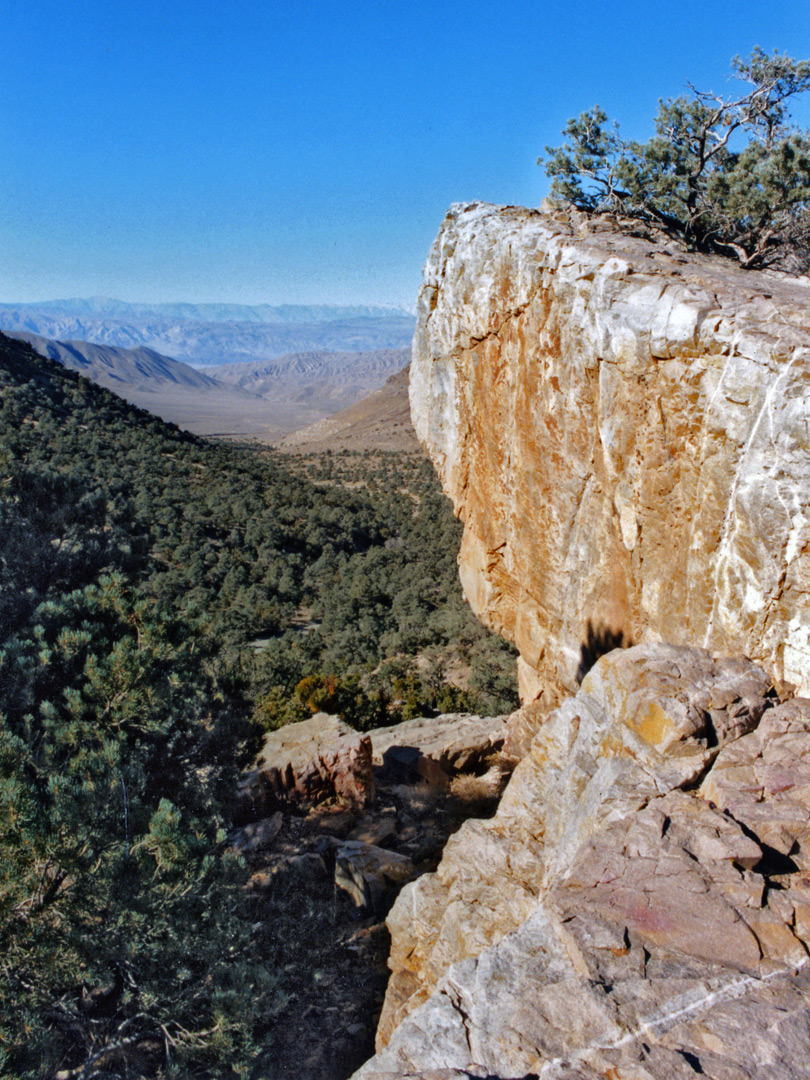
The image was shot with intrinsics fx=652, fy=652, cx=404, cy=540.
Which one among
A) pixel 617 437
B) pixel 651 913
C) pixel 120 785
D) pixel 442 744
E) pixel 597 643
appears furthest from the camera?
pixel 442 744

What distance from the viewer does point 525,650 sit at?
12.4 metres

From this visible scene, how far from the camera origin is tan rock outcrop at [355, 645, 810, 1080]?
399cm

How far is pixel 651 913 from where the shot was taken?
15.3 feet

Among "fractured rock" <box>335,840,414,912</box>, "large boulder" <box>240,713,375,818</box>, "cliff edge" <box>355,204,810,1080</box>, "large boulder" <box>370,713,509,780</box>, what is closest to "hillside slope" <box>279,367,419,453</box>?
"large boulder" <box>370,713,509,780</box>

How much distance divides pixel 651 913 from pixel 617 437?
5.62m

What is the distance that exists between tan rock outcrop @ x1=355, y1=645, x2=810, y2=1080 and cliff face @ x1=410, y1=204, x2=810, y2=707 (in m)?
1.17

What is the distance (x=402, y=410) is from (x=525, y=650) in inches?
3766

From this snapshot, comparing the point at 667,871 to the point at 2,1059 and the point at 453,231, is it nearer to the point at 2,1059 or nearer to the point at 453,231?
the point at 2,1059

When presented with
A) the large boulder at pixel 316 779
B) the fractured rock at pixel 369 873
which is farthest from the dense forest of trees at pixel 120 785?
the fractured rock at pixel 369 873

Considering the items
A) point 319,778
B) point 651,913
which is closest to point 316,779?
point 319,778

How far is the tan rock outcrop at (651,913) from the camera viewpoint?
399 cm

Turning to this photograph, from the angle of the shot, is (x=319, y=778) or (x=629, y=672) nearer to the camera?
(x=629, y=672)

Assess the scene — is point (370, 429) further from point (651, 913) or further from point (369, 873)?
point (651, 913)

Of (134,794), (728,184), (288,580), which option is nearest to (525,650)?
(134,794)
